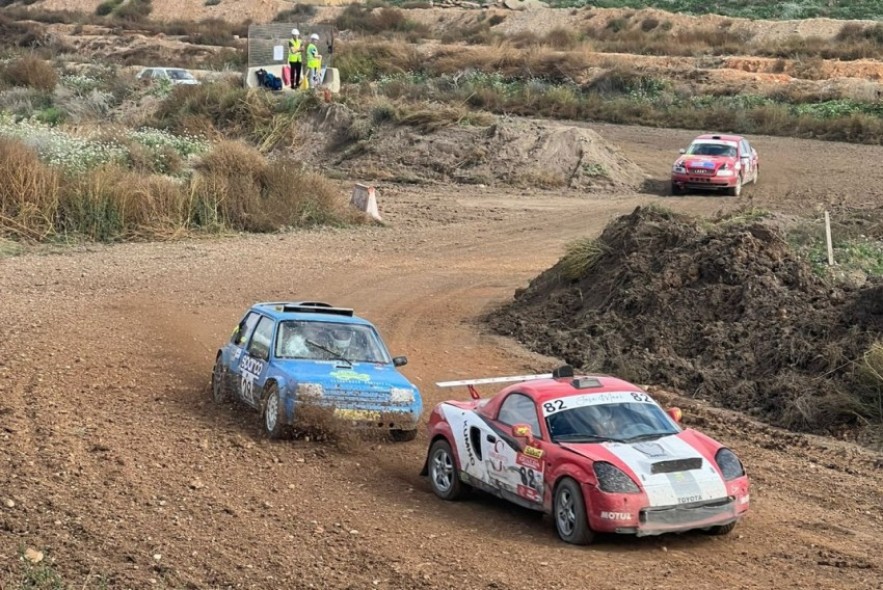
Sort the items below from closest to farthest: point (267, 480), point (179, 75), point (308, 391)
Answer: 1. point (267, 480)
2. point (308, 391)
3. point (179, 75)

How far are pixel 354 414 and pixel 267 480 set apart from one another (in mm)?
1658

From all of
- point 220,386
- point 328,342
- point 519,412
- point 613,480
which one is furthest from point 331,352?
point 613,480

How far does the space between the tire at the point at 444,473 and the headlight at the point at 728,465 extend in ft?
8.32

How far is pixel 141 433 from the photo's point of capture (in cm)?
1463

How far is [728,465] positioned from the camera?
11.4 metres

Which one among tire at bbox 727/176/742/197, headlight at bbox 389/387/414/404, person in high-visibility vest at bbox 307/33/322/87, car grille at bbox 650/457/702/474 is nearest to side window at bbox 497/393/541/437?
car grille at bbox 650/457/702/474

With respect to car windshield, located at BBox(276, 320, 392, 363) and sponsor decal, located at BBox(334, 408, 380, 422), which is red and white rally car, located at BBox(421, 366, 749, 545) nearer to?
sponsor decal, located at BBox(334, 408, 380, 422)

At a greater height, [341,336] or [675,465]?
[675,465]

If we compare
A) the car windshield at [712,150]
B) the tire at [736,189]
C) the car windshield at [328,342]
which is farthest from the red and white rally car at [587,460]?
the car windshield at [712,150]

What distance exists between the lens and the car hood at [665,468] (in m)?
10.9

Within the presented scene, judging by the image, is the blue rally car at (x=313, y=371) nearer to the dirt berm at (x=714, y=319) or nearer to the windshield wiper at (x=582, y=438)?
the windshield wiper at (x=582, y=438)

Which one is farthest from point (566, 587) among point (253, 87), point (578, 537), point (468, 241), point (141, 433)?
point (253, 87)

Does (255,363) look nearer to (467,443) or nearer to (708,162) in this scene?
(467,443)

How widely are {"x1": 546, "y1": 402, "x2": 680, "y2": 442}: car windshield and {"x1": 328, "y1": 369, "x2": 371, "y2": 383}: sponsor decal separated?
3342 mm
